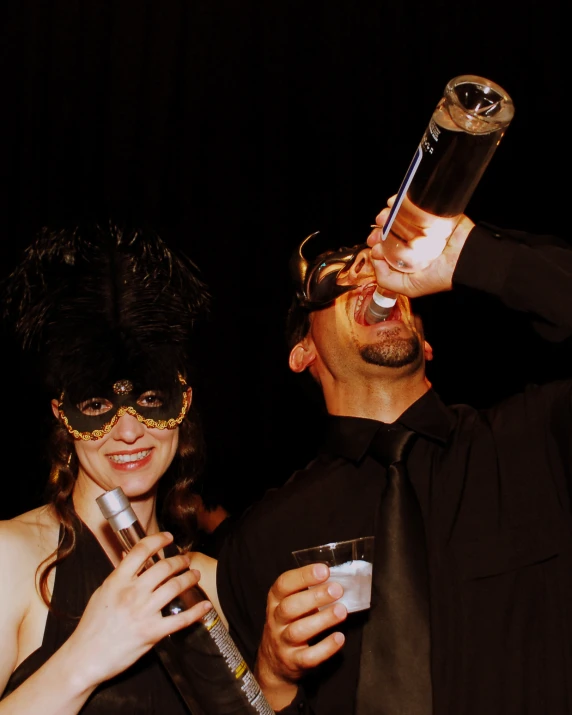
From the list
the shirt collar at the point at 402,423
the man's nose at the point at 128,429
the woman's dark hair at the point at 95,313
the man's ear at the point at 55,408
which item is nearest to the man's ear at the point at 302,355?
the shirt collar at the point at 402,423

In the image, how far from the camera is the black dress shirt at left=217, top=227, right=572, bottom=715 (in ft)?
5.36

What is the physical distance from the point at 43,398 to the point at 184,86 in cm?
187

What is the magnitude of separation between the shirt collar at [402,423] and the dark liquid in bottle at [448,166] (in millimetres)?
785

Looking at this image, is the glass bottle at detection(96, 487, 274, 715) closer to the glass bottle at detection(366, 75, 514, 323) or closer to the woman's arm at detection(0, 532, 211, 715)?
the woman's arm at detection(0, 532, 211, 715)

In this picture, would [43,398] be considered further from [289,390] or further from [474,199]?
[474,199]

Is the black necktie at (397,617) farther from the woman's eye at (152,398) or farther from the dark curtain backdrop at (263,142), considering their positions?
the dark curtain backdrop at (263,142)

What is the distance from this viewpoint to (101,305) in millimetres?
2191

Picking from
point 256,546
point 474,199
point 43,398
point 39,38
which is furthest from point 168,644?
point 39,38

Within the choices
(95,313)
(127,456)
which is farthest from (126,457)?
(95,313)

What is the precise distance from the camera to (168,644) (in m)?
1.73

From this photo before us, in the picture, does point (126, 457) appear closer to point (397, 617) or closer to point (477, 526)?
A: point (397, 617)

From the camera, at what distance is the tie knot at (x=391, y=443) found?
2.12 meters

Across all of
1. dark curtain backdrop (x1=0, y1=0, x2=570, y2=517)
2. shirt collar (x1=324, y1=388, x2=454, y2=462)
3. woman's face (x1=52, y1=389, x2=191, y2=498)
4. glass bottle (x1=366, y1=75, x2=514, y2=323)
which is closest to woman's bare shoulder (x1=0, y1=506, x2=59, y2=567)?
woman's face (x1=52, y1=389, x2=191, y2=498)

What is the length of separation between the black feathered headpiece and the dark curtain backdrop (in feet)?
3.57
